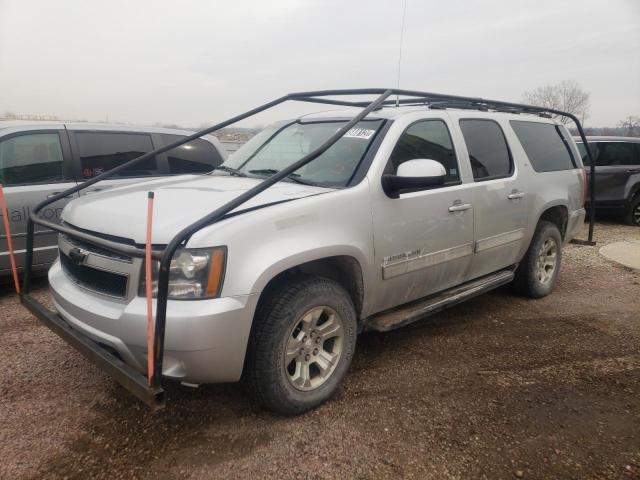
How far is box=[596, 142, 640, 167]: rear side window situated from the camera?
973 centimetres

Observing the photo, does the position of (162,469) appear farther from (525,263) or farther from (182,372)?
(525,263)

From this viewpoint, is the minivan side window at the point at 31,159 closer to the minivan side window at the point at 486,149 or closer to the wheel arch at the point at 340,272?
the wheel arch at the point at 340,272

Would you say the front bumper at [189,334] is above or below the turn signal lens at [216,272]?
below

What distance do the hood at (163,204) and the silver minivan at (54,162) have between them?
1.74 metres

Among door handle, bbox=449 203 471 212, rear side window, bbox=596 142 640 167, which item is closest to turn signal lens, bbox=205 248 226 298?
door handle, bbox=449 203 471 212

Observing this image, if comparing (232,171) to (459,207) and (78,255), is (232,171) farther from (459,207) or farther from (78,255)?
(459,207)

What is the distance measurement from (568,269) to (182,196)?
540 cm

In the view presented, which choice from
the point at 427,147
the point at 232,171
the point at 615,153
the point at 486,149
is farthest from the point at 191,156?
the point at 615,153

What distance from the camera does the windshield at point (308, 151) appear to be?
10.2ft

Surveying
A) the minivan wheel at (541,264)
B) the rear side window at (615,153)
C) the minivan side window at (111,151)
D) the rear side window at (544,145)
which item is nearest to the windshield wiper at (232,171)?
the minivan side window at (111,151)

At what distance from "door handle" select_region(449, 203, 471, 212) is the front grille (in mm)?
2280

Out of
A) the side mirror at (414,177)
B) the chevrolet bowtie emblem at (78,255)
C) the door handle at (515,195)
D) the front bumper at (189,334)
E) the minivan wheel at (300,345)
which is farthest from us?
the door handle at (515,195)

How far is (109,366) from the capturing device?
228cm

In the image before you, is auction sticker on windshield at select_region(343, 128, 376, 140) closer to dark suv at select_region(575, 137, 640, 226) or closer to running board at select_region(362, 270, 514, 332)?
running board at select_region(362, 270, 514, 332)
